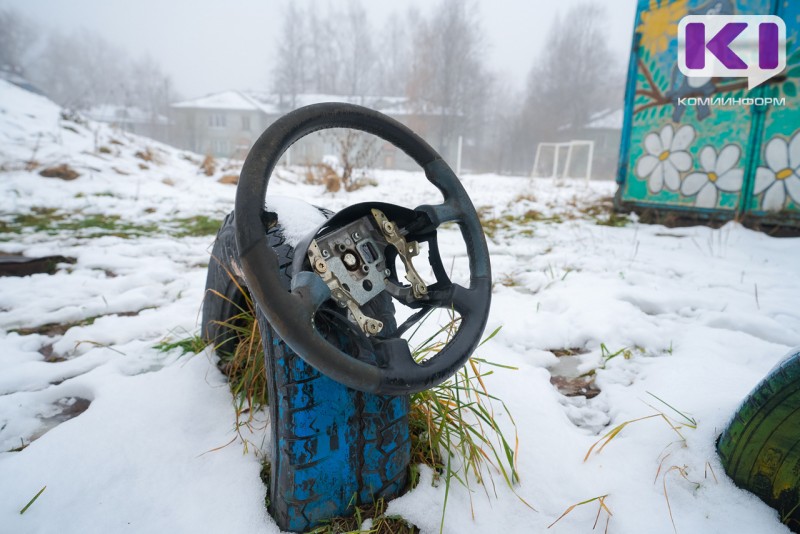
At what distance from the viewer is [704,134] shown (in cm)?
412

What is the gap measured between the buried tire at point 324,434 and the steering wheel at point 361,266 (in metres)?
0.08

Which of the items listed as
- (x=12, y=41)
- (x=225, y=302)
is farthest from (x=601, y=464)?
(x=12, y=41)

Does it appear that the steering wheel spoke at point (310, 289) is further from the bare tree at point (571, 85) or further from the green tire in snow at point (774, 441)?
the bare tree at point (571, 85)

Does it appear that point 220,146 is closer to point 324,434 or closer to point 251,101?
point 251,101

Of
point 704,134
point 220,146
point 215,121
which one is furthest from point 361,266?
point 215,121

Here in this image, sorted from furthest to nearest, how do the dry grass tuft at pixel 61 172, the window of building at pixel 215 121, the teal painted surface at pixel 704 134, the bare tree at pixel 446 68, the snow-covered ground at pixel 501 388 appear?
the window of building at pixel 215 121
the bare tree at pixel 446 68
the dry grass tuft at pixel 61 172
the teal painted surface at pixel 704 134
the snow-covered ground at pixel 501 388

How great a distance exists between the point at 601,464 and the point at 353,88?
3728 cm

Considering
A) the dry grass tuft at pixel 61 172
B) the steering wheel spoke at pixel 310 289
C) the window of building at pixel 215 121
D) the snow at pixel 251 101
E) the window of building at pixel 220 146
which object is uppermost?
the snow at pixel 251 101

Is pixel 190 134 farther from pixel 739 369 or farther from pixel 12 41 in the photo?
pixel 739 369

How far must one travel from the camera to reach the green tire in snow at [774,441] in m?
0.81

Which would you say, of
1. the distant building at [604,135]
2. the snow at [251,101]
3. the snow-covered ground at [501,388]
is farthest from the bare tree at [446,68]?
the snow-covered ground at [501,388]

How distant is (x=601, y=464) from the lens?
1043 millimetres

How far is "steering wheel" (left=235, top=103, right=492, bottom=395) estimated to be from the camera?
615 mm

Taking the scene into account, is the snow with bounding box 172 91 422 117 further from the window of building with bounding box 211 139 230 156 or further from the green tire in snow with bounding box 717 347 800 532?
the green tire in snow with bounding box 717 347 800 532
